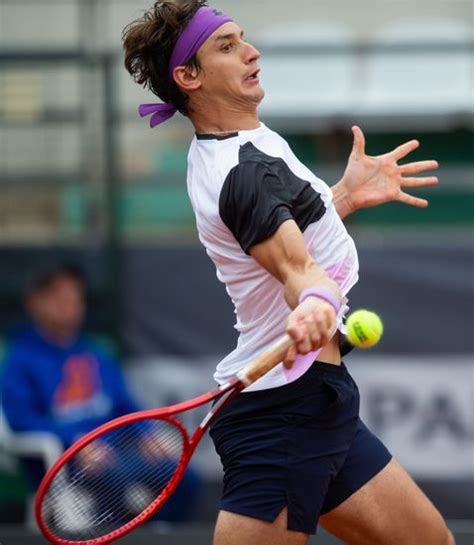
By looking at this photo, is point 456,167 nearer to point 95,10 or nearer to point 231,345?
point 231,345

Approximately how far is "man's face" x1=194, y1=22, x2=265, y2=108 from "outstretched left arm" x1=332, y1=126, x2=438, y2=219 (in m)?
0.47

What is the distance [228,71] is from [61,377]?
323cm

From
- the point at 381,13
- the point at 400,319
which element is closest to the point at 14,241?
the point at 400,319

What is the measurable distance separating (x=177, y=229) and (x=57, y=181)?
69cm

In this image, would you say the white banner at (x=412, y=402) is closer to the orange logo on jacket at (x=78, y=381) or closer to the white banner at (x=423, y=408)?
the white banner at (x=423, y=408)

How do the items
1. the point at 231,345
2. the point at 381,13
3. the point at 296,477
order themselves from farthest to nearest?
the point at 381,13, the point at 231,345, the point at 296,477

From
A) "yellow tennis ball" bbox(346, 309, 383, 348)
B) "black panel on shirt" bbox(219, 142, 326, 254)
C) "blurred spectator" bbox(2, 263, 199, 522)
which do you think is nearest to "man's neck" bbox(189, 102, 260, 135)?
"black panel on shirt" bbox(219, 142, 326, 254)

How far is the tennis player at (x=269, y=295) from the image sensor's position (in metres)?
3.18

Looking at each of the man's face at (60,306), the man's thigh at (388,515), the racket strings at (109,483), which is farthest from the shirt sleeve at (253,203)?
the man's face at (60,306)

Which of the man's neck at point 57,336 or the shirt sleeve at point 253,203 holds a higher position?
the shirt sleeve at point 253,203

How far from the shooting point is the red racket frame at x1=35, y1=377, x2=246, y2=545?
323 cm

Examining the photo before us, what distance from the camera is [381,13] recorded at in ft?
26.2

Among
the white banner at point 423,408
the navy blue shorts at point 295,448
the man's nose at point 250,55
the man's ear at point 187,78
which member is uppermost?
the man's nose at point 250,55

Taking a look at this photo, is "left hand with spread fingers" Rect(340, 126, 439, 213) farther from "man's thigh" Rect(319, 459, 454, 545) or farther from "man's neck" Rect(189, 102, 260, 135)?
"man's thigh" Rect(319, 459, 454, 545)
